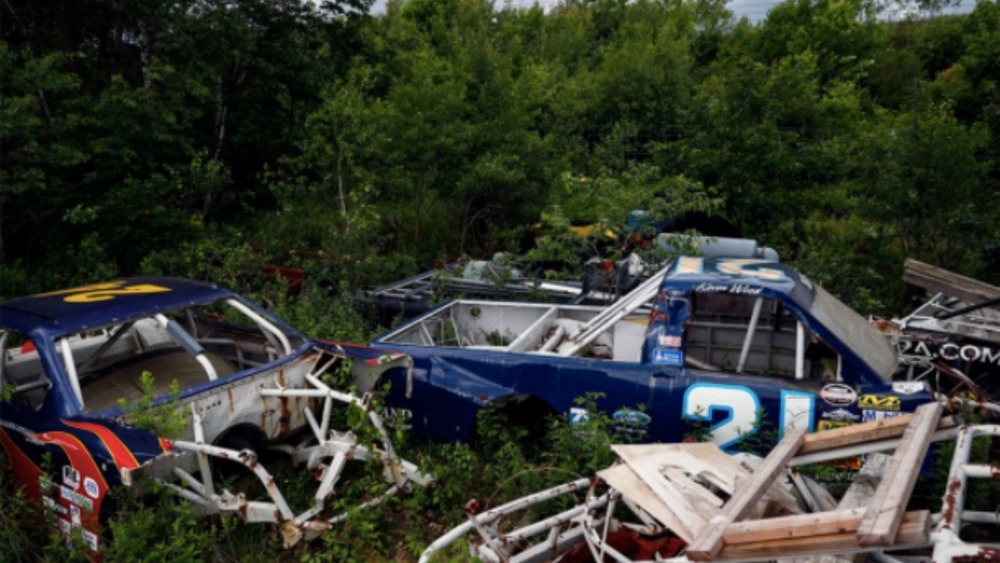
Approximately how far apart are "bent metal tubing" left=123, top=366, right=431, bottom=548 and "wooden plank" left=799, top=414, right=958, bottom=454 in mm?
2442

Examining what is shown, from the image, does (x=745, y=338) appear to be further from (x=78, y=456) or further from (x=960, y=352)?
(x=78, y=456)

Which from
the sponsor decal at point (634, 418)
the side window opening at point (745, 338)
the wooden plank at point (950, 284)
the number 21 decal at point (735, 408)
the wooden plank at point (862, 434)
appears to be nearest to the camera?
the wooden plank at point (862, 434)

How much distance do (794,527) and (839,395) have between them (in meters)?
2.00

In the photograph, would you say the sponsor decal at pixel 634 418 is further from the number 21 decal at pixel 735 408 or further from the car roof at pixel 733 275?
the car roof at pixel 733 275

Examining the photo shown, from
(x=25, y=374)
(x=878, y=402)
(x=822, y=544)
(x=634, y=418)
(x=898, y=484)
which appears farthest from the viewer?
(x=25, y=374)

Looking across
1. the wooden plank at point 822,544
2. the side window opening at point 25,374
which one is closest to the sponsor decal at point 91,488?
the side window opening at point 25,374

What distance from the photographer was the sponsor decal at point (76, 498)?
4.32 metres

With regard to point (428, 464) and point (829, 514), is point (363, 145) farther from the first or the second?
point (829, 514)

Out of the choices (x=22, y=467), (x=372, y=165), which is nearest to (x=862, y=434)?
(x=22, y=467)

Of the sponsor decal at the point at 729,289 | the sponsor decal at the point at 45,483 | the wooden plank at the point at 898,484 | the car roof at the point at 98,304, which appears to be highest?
the sponsor decal at the point at 729,289

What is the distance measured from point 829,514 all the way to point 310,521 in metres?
2.86

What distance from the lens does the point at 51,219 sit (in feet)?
32.1

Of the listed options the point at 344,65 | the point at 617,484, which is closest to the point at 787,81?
the point at 344,65

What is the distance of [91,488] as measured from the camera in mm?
4301
